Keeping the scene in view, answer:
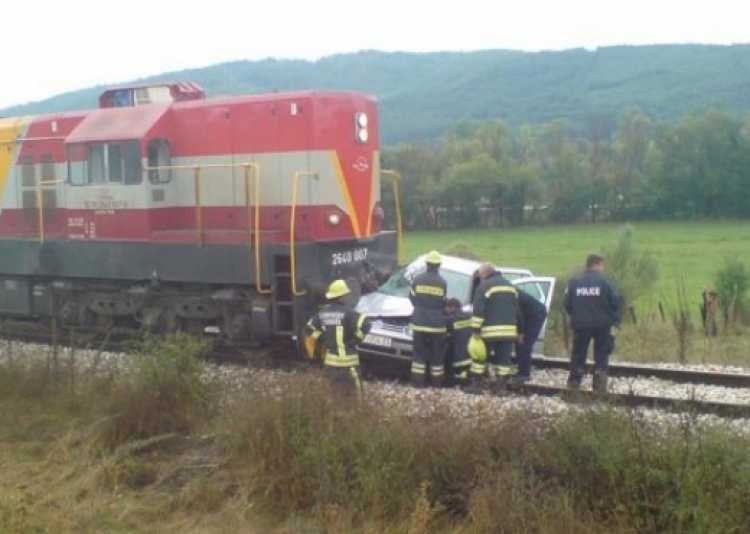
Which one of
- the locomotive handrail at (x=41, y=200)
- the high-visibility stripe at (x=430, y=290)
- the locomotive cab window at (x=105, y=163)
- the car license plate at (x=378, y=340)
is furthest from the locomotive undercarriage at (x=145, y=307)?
the high-visibility stripe at (x=430, y=290)

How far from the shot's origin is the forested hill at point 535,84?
472 feet

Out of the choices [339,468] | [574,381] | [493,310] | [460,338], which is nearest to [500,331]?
[493,310]

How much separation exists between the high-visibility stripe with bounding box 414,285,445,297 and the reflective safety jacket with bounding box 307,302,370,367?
1317 mm

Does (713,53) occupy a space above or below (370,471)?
above

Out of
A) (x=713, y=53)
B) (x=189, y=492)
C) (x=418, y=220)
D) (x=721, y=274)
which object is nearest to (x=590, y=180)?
(x=418, y=220)

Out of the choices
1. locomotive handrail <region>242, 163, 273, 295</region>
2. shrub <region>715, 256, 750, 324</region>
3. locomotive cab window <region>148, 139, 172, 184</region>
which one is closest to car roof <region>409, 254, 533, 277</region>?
locomotive handrail <region>242, 163, 273, 295</region>

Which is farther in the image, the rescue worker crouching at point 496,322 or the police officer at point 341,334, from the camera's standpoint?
the rescue worker crouching at point 496,322

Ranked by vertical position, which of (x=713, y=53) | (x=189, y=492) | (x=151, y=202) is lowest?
(x=189, y=492)

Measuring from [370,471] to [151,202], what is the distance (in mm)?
6839

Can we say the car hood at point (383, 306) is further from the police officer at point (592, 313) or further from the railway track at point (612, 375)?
the police officer at point (592, 313)

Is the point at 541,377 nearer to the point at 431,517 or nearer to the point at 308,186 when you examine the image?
the point at 308,186

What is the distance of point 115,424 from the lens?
25.2 ft

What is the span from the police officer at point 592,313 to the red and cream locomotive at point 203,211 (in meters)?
3.00

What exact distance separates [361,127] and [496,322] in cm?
349
